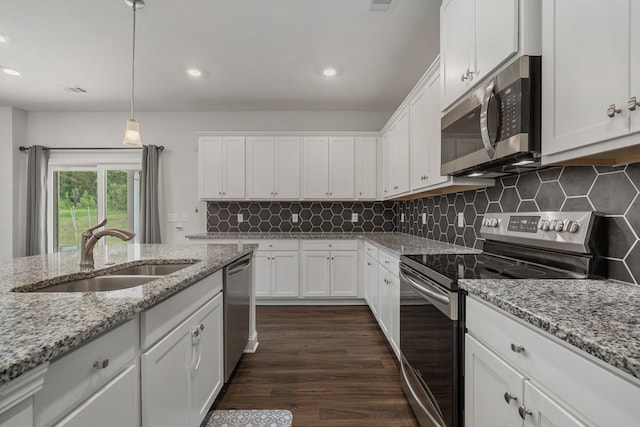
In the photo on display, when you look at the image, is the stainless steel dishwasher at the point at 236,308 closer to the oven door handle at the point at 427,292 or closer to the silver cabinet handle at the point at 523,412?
the oven door handle at the point at 427,292

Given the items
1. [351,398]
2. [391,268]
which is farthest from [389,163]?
[351,398]

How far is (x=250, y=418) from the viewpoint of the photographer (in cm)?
171

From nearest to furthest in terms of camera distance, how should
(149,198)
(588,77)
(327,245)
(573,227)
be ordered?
(588,77) < (573,227) < (327,245) < (149,198)

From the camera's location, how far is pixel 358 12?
7.52 ft

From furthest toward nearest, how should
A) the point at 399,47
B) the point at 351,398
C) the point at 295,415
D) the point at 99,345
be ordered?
the point at 399,47 → the point at 351,398 → the point at 295,415 → the point at 99,345

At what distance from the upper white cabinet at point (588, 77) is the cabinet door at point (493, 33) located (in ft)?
0.39

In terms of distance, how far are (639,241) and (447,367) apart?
0.86 meters

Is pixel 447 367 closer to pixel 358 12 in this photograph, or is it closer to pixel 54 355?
pixel 54 355

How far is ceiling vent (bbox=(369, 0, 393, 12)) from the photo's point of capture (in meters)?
2.17

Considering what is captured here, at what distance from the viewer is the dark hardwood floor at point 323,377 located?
1.75 meters

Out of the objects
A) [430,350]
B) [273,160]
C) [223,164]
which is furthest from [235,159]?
[430,350]

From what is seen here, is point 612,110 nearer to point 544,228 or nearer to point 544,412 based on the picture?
point 544,228

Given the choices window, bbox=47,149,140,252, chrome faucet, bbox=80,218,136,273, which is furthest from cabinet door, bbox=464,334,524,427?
window, bbox=47,149,140,252

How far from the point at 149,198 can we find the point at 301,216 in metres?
2.21
